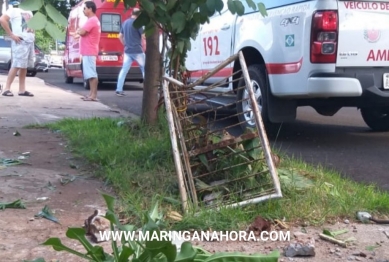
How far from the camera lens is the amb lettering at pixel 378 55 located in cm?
614

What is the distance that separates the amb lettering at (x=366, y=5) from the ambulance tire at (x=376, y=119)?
1780 mm

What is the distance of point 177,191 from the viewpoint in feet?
13.7

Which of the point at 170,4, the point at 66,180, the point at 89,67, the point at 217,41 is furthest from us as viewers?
the point at 89,67

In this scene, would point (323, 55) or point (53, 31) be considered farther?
point (323, 55)

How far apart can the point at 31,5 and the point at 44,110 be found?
715 cm

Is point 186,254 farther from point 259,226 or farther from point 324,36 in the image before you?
point 324,36

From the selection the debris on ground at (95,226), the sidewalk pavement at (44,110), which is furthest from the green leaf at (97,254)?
the sidewalk pavement at (44,110)

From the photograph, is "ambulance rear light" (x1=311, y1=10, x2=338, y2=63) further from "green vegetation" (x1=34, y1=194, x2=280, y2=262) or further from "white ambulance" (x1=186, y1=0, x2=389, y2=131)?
"green vegetation" (x1=34, y1=194, x2=280, y2=262)

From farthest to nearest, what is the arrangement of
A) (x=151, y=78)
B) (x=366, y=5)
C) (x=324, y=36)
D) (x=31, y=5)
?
(x=151, y=78) < (x=366, y=5) < (x=324, y=36) < (x=31, y=5)

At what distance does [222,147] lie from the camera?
419cm

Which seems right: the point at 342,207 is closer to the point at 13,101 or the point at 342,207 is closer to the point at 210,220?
the point at 210,220

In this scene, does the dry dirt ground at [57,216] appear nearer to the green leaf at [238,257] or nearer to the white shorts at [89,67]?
the green leaf at [238,257]

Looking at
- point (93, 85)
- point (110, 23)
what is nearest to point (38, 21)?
point (93, 85)

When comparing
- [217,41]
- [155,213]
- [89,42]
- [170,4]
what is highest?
[170,4]
